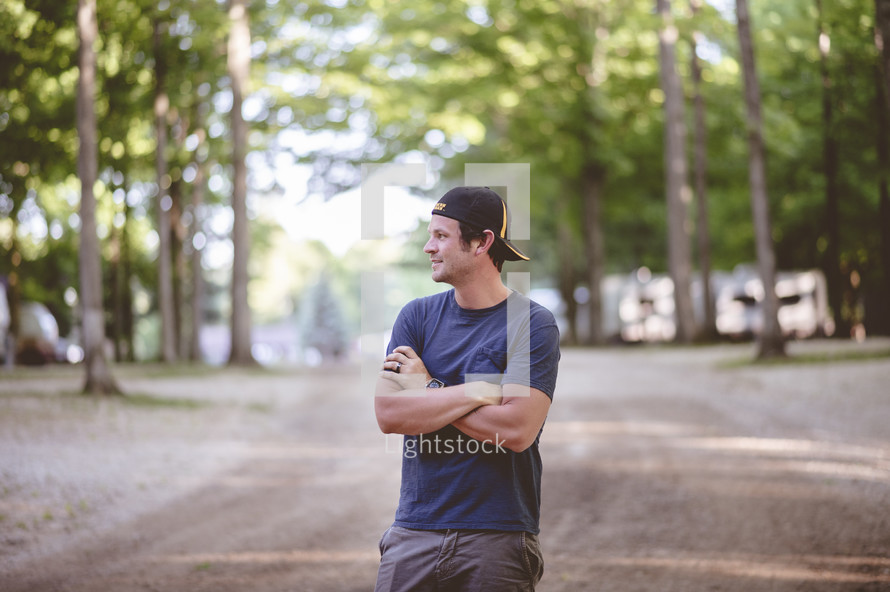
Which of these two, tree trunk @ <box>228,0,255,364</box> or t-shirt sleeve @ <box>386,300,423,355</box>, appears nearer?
t-shirt sleeve @ <box>386,300,423,355</box>

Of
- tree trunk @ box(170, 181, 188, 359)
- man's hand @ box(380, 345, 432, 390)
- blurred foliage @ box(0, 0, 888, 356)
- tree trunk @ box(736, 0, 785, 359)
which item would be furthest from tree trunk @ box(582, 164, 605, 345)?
man's hand @ box(380, 345, 432, 390)

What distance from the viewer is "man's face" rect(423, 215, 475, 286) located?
290 centimetres

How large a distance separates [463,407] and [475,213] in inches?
25.2

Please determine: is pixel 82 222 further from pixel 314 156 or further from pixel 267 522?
pixel 314 156

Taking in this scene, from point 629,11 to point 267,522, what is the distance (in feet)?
46.3

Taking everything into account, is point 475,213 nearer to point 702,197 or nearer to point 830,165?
point 830,165

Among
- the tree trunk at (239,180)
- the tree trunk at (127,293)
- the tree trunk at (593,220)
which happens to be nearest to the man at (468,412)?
the tree trunk at (239,180)

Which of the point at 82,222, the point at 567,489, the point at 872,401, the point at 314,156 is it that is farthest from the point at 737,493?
the point at 314,156

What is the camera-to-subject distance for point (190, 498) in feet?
28.6

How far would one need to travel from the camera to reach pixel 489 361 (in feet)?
9.40

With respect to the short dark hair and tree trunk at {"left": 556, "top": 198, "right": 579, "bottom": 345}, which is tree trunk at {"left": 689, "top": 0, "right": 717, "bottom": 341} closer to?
tree trunk at {"left": 556, "top": 198, "right": 579, "bottom": 345}

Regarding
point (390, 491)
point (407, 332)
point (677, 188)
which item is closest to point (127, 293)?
point (677, 188)

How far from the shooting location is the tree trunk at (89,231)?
15.5 meters

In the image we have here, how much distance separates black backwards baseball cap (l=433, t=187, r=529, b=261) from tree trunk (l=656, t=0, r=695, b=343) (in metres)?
Result: 26.2
